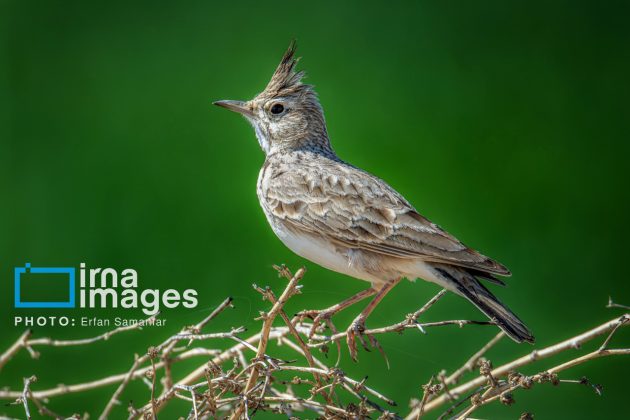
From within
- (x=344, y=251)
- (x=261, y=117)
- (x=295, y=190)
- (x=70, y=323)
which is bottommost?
(x=70, y=323)

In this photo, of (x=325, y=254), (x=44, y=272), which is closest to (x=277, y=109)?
(x=325, y=254)

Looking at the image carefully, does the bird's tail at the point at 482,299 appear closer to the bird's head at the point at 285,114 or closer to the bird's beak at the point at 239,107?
the bird's head at the point at 285,114

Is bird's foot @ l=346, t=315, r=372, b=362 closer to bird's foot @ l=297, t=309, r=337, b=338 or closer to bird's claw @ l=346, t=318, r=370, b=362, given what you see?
bird's claw @ l=346, t=318, r=370, b=362

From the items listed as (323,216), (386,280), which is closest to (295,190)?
(323,216)

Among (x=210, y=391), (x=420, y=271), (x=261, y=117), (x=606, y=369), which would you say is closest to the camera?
(x=210, y=391)

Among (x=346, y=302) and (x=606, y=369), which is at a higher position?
(x=346, y=302)

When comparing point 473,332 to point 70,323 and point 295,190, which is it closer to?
point 295,190
